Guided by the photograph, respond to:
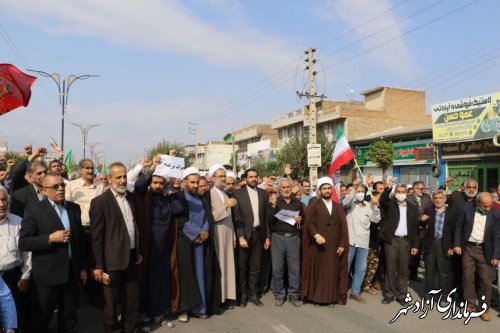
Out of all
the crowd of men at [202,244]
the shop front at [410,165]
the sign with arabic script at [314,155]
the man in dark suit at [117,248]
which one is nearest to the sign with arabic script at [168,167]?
the crowd of men at [202,244]

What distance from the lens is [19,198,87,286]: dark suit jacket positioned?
4.00m

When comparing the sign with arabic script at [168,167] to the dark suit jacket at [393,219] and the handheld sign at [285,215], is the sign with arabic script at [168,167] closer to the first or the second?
the handheld sign at [285,215]

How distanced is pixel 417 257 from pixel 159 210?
5020mm

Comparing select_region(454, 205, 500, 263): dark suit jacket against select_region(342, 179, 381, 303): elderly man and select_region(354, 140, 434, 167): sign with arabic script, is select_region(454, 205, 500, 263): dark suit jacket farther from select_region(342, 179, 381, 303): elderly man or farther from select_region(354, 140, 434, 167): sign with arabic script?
select_region(354, 140, 434, 167): sign with arabic script

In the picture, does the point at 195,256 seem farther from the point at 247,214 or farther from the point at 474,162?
the point at 474,162

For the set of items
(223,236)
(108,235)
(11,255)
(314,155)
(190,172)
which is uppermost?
(314,155)

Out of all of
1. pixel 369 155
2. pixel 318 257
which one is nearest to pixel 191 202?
pixel 318 257

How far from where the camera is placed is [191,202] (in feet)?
18.3

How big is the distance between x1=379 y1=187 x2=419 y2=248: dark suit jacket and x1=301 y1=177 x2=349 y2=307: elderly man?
680 millimetres

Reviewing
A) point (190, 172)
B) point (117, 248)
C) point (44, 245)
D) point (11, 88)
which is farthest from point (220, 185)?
point (11, 88)

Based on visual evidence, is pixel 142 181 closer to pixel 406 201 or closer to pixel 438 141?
pixel 406 201

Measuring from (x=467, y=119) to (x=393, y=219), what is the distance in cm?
Answer: 1519

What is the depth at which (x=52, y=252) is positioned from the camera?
4105 millimetres

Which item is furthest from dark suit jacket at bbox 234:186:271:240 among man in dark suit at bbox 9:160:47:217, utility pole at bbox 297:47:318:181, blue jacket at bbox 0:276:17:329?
utility pole at bbox 297:47:318:181
